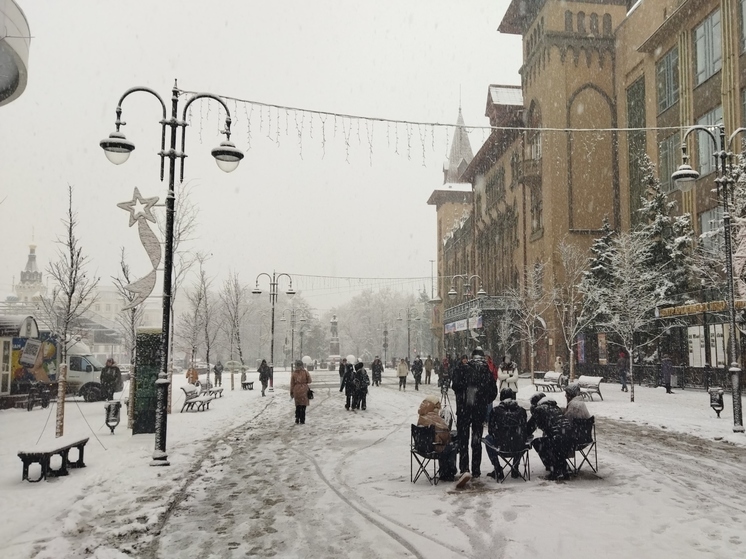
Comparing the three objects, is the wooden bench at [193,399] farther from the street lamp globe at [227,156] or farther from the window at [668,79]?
the window at [668,79]

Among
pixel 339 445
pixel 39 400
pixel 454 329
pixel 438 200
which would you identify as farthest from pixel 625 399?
pixel 438 200

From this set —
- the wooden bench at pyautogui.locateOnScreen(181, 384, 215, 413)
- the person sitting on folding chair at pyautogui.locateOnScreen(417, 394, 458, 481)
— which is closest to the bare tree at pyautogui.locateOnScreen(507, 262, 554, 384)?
the wooden bench at pyautogui.locateOnScreen(181, 384, 215, 413)

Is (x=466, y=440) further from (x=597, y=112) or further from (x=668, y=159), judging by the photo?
(x=597, y=112)

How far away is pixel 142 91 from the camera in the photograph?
1135cm

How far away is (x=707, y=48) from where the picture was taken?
101ft

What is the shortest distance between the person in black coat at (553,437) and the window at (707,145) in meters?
25.2

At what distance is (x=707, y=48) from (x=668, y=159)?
6123 mm

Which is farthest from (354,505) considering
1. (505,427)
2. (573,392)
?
(573,392)

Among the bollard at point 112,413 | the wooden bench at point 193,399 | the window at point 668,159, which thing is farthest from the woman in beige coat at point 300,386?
the window at point 668,159

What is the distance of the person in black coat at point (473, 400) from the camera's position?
918cm

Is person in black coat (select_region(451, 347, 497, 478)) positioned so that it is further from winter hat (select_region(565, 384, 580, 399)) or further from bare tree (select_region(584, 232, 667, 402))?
bare tree (select_region(584, 232, 667, 402))

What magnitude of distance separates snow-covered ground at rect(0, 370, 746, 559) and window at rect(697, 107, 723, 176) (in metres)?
21.0

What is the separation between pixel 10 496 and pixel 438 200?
255 feet

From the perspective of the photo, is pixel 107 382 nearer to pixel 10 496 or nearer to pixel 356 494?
pixel 10 496
